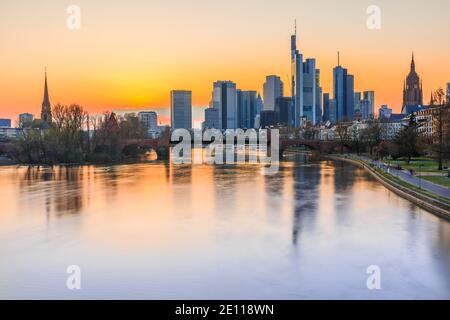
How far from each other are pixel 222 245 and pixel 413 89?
15964 cm

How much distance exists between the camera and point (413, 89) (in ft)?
525

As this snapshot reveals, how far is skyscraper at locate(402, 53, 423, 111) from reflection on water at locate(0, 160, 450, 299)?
469 feet

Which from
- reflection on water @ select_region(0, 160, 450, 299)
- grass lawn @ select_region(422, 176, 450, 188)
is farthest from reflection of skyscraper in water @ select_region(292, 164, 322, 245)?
grass lawn @ select_region(422, 176, 450, 188)

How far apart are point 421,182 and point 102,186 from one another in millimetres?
22086

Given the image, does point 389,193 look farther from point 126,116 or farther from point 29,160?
point 126,116

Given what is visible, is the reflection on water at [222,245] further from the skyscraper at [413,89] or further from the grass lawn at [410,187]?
the skyscraper at [413,89]

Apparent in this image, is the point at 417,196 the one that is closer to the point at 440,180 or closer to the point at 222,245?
the point at 440,180

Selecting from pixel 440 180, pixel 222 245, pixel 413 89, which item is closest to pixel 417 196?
pixel 440 180

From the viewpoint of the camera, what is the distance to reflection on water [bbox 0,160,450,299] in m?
12.0

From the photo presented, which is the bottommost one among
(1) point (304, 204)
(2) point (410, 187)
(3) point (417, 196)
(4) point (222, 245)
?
(4) point (222, 245)

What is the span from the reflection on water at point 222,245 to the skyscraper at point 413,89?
469 feet

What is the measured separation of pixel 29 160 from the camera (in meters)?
60.5

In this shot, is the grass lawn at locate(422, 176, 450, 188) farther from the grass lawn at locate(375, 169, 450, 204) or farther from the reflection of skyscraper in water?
the reflection of skyscraper in water

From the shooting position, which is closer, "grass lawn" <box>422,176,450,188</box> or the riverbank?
the riverbank
